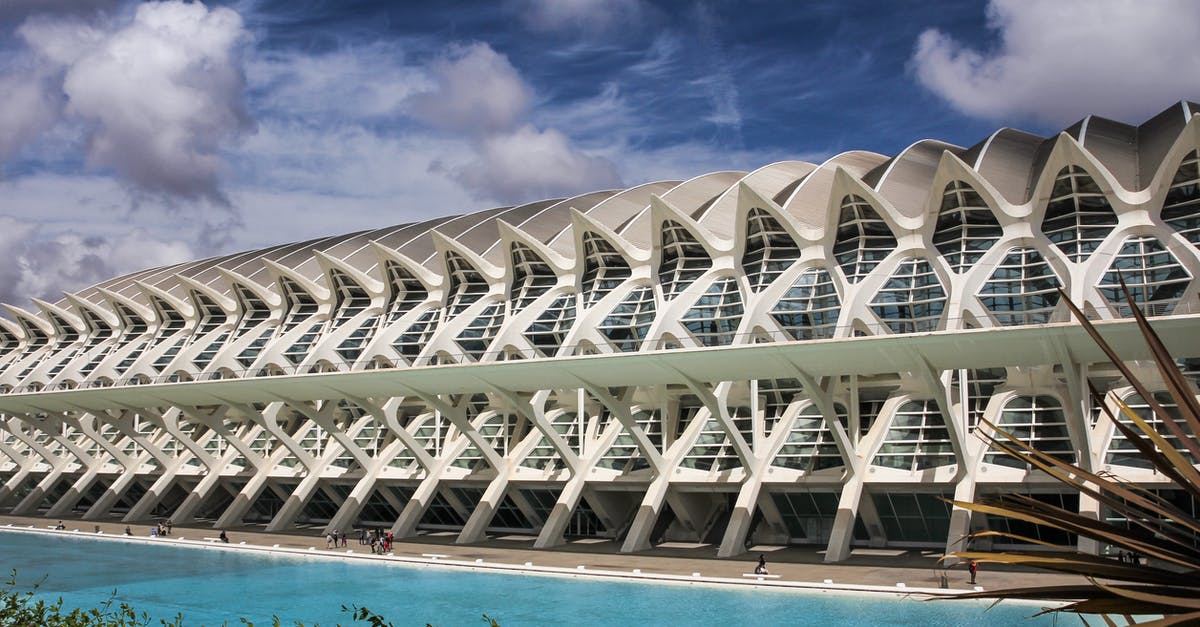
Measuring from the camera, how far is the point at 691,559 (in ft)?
115

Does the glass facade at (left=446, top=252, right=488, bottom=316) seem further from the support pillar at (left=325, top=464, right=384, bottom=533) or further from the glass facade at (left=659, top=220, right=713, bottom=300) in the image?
the glass facade at (left=659, top=220, right=713, bottom=300)

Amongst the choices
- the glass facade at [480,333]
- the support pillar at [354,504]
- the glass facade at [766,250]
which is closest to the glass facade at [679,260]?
the glass facade at [766,250]

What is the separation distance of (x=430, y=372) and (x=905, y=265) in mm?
19154

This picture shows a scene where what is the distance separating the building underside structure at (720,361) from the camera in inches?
1357

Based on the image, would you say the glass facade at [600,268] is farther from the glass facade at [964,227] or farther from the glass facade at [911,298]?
the glass facade at [964,227]

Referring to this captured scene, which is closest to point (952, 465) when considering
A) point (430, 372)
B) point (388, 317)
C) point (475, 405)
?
point (430, 372)

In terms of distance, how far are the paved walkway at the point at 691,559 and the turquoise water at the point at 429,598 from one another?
209cm

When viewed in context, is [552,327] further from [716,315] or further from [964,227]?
[964,227]

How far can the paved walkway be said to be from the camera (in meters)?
29.3

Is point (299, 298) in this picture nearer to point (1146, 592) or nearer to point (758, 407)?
point (758, 407)

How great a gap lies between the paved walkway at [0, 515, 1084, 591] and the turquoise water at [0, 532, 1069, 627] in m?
2.09

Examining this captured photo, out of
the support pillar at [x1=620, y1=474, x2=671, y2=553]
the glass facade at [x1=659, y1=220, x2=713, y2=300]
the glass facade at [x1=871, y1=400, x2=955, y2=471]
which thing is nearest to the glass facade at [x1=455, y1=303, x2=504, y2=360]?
the glass facade at [x1=659, y1=220, x2=713, y2=300]

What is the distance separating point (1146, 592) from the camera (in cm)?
473

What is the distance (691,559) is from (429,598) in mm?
10320
